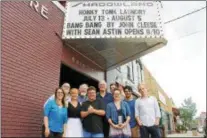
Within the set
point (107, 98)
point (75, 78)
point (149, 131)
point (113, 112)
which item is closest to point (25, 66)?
point (107, 98)

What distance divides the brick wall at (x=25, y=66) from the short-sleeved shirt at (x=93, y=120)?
2.03 metres

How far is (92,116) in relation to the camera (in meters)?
5.15

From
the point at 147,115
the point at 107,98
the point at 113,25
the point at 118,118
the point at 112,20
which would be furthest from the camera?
the point at 112,20

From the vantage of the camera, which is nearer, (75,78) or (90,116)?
(90,116)

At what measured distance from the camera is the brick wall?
6.16 meters

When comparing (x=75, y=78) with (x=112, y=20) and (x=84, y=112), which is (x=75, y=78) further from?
(x=84, y=112)

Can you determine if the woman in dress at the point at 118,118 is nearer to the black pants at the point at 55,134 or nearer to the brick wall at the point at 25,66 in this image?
the black pants at the point at 55,134

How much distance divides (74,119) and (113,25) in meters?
4.27

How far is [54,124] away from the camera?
5344mm

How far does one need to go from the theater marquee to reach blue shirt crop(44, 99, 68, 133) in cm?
348

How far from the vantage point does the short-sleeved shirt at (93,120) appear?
5.05 m

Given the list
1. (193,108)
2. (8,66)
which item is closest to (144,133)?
(8,66)

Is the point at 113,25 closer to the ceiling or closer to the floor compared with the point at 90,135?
closer to the ceiling

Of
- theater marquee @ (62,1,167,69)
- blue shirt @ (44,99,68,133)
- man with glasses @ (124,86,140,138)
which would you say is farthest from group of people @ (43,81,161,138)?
theater marquee @ (62,1,167,69)
